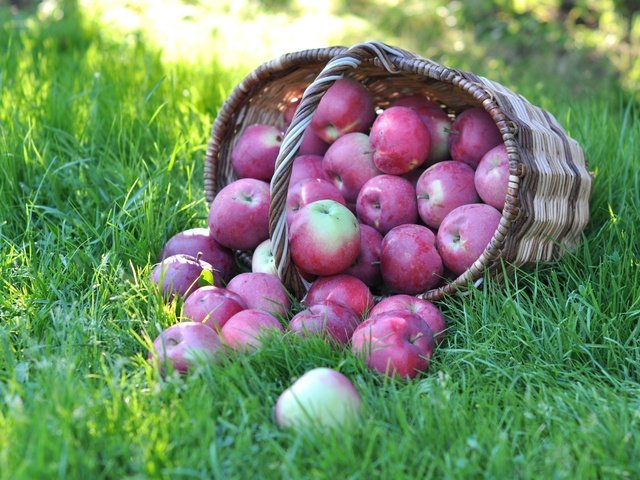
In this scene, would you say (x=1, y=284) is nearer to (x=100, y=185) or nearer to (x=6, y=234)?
(x=6, y=234)

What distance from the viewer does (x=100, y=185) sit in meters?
2.94

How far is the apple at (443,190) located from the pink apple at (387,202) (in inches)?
1.7

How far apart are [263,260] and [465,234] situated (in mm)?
671

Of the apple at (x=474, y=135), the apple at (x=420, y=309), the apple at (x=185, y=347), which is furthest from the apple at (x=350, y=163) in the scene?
the apple at (x=185, y=347)

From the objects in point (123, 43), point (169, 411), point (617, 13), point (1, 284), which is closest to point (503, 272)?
point (169, 411)

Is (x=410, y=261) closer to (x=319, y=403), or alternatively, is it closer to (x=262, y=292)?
(x=262, y=292)

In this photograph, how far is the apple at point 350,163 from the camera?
2.70 meters

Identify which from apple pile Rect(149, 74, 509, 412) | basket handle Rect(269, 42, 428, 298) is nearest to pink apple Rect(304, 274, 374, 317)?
apple pile Rect(149, 74, 509, 412)

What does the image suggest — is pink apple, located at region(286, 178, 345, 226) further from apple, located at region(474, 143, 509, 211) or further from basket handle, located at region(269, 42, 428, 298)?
apple, located at region(474, 143, 509, 211)

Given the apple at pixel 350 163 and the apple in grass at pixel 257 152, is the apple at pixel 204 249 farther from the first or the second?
the apple at pixel 350 163

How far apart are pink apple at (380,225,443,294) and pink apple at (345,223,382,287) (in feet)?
0.13

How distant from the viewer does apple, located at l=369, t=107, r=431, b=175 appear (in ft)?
8.41

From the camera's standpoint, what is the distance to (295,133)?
2338 millimetres

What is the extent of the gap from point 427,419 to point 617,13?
5.26 meters
